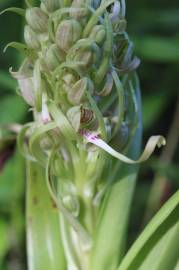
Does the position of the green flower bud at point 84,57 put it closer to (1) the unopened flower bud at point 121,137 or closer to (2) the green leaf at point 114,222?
(1) the unopened flower bud at point 121,137

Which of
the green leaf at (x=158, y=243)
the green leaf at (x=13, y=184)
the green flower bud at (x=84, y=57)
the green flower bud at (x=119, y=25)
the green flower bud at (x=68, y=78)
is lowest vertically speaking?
the green leaf at (x=13, y=184)

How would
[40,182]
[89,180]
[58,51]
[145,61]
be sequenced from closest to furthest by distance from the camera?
1. [58,51]
2. [89,180]
3. [40,182]
4. [145,61]

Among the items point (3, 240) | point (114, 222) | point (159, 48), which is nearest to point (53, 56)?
point (114, 222)

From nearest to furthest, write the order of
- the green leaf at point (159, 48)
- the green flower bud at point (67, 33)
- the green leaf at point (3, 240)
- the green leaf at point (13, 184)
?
the green flower bud at point (67, 33), the green leaf at point (3, 240), the green leaf at point (13, 184), the green leaf at point (159, 48)

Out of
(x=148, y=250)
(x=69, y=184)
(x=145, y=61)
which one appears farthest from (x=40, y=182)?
(x=145, y=61)

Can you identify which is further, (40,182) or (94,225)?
(40,182)

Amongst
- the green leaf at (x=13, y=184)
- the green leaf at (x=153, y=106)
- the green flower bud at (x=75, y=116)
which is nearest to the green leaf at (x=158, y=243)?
the green flower bud at (x=75, y=116)

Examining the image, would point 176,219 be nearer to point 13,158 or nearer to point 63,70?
point 63,70
